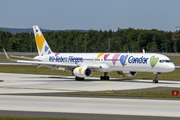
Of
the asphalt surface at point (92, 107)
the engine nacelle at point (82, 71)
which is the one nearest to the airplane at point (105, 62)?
the engine nacelle at point (82, 71)

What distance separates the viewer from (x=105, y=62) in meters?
54.5

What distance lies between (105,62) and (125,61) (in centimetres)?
355

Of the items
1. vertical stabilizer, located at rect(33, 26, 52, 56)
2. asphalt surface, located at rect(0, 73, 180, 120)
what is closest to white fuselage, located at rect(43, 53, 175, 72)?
vertical stabilizer, located at rect(33, 26, 52, 56)

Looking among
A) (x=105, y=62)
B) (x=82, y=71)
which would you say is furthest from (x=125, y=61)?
(x=82, y=71)

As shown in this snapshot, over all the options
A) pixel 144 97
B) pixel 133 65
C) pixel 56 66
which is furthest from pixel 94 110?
pixel 56 66

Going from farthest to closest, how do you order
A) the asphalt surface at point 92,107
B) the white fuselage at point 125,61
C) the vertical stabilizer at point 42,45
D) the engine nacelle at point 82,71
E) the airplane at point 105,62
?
the vertical stabilizer at point 42,45
the engine nacelle at point 82,71
the airplane at point 105,62
the white fuselage at point 125,61
the asphalt surface at point 92,107

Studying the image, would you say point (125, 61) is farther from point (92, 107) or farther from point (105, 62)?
point (92, 107)

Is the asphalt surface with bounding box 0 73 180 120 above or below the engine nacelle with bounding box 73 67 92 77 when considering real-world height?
below

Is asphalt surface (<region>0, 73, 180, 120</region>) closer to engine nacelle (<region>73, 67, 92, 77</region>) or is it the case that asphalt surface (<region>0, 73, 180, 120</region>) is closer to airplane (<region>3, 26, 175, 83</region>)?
airplane (<region>3, 26, 175, 83</region>)

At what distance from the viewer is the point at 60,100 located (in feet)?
97.4

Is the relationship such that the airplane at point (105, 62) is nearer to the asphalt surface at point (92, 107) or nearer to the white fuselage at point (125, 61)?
the white fuselage at point (125, 61)

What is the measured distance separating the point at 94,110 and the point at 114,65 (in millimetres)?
29039

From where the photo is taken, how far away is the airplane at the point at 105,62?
→ 1957 inches

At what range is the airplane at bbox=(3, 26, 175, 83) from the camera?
49.7 meters
